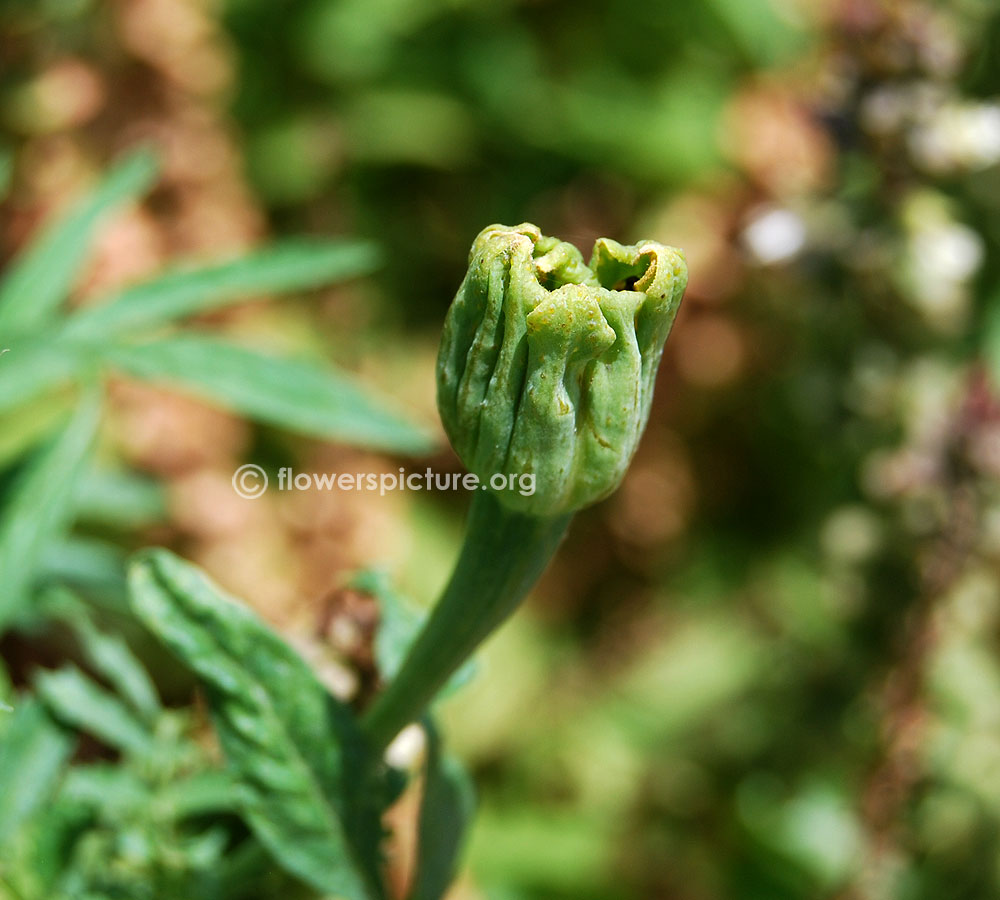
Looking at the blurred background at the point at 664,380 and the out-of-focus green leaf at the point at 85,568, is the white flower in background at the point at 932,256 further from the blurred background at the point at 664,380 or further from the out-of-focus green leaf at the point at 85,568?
the out-of-focus green leaf at the point at 85,568

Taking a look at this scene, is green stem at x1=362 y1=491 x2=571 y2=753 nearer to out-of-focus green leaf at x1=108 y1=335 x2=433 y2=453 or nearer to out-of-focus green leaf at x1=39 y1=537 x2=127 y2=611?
out-of-focus green leaf at x1=108 y1=335 x2=433 y2=453

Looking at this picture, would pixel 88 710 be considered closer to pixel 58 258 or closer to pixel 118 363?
pixel 118 363

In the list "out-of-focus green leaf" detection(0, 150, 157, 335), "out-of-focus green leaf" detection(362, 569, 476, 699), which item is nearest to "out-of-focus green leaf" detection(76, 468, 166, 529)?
"out-of-focus green leaf" detection(0, 150, 157, 335)

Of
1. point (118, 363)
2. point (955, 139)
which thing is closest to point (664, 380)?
point (955, 139)

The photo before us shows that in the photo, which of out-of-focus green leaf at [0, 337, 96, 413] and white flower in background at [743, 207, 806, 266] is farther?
white flower in background at [743, 207, 806, 266]

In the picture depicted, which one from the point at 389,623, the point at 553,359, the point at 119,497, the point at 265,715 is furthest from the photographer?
the point at 119,497

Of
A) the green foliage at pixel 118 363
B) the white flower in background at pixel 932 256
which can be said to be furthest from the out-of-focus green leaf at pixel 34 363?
the white flower in background at pixel 932 256
